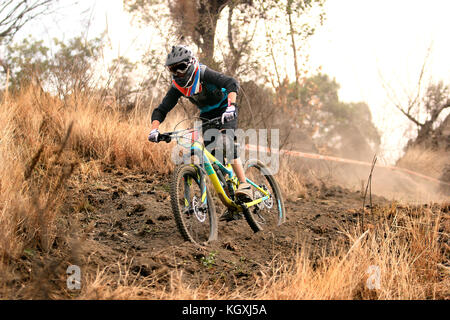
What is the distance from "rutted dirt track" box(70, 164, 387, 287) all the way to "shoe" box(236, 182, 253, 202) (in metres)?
0.43

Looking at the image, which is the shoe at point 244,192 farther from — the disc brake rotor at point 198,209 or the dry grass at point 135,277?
the dry grass at point 135,277

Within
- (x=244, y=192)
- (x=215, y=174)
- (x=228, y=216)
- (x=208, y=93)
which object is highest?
(x=208, y=93)

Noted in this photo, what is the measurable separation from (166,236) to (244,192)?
0.97m

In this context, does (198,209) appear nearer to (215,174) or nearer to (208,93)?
(215,174)

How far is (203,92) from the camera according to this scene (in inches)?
206

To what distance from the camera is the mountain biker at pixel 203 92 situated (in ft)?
15.3

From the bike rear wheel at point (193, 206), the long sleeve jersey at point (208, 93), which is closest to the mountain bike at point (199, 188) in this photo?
the bike rear wheel at point (193, 206)

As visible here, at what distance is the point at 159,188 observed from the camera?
6.66 meters

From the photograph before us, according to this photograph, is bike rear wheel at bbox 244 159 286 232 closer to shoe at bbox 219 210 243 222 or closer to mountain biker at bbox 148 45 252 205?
shoe at bbox 219 210 243 222

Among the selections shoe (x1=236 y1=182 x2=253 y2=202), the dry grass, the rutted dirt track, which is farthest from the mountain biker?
the dry grass

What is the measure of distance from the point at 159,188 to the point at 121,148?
38.4 inches

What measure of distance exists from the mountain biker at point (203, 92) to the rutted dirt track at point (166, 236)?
72 centimetres

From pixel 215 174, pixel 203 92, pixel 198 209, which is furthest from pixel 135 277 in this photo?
pixel 203 92

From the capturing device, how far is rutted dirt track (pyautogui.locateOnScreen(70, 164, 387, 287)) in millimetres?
3928
